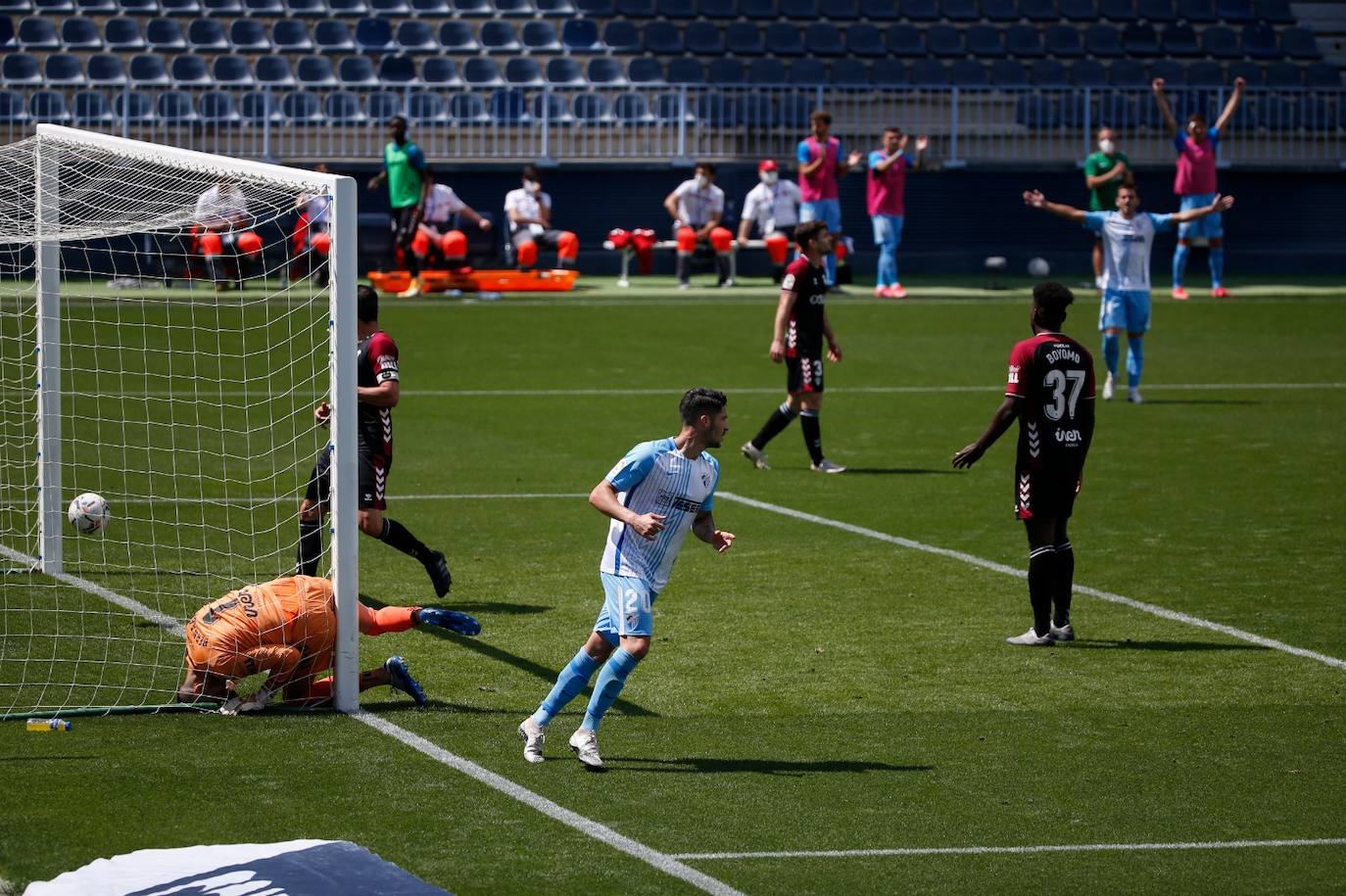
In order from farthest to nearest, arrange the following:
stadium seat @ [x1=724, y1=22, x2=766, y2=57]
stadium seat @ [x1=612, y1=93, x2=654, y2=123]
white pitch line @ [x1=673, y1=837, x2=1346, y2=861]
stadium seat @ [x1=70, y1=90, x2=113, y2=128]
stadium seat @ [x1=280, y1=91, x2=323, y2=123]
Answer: stadium seat @ [x1=724, y1=22, x2=766, y2=57] < stadium seat @ [x1=612, y1=93, x2=654, y2=123] < stadium seat @ [x1=280, y1=91, x2=323, y2=123] < stadium seat @ [x1=70, y1=90, x2=113, y2=128] < white pitch line @ [x1=673, y1=837, x2=1346, y2=861]

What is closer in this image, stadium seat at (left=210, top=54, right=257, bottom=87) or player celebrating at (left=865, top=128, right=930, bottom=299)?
player celebrating at (left=865, top=128, right=930, bottom=299)

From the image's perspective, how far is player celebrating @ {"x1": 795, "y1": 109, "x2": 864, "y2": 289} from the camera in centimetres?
2891

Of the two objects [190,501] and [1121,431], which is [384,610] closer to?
[190,501]

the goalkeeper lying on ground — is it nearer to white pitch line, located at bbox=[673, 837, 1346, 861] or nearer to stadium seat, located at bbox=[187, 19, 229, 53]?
white pitch line, located at bbox=[673, 837, 1346, 861]

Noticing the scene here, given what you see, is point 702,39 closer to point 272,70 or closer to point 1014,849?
point 272,70

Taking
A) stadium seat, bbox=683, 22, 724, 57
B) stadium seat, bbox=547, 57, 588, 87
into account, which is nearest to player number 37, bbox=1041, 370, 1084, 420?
stadium seat, bbox=547, 57, 588, 87

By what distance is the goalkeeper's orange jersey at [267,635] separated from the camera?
8469 millimetres

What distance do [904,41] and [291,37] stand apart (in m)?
12.3

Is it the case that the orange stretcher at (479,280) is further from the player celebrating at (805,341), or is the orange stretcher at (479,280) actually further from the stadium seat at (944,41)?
the player celebrating at (805,341)

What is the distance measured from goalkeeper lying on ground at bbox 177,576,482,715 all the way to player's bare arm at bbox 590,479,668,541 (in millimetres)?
1264

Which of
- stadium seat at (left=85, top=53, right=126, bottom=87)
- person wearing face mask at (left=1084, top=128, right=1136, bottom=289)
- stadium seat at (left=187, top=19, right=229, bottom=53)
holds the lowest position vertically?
person wearing face mask at (left=1084, top=128, right=1136, bottom=289)

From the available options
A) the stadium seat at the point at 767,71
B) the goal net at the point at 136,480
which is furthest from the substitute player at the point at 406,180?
the goal net at the point at 136,480

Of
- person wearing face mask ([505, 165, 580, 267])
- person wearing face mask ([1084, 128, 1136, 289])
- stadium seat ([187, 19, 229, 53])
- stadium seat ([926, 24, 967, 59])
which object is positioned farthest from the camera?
stadium seat ([926, 24, 967, 59])

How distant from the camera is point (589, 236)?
33.9 meters
